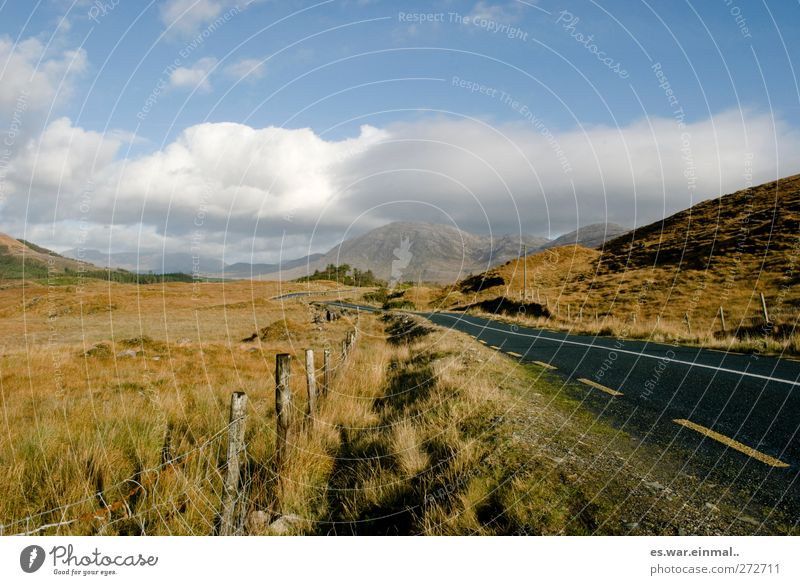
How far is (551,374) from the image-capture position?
9.86 meters

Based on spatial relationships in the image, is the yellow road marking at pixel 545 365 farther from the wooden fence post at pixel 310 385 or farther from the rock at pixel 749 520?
the rock at pixel 749 520

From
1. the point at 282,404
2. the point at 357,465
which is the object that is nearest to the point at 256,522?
the point at 282,404

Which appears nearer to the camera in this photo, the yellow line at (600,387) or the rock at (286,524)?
the rock at (286,524)

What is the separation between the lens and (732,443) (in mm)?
4914

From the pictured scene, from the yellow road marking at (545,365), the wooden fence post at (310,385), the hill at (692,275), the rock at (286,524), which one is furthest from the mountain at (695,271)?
the rock at (286,524)

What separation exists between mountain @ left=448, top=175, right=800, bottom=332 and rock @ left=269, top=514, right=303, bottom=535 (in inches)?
854

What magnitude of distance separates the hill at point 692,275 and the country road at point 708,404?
809 cm

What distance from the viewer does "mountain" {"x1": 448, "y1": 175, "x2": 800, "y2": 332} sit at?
103 ft

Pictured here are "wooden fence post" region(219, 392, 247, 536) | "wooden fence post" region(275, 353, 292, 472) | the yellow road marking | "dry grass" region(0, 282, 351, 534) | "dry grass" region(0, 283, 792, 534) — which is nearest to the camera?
"dry grass" region(0, 283, 792, 534)

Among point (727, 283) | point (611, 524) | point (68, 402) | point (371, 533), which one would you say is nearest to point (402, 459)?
point (371, 533)

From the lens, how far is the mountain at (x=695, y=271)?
31.5 metres

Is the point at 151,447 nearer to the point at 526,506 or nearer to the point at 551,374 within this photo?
the point at 526,506

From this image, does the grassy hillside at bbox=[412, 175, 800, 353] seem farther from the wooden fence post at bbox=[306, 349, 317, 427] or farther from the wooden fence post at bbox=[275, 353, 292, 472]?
the wooden fence post at bbox=[275, 353, 292, 472]

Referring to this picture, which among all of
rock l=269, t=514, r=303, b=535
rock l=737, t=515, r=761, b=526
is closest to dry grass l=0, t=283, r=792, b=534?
rock l=269, t=514, r=303, b=535
